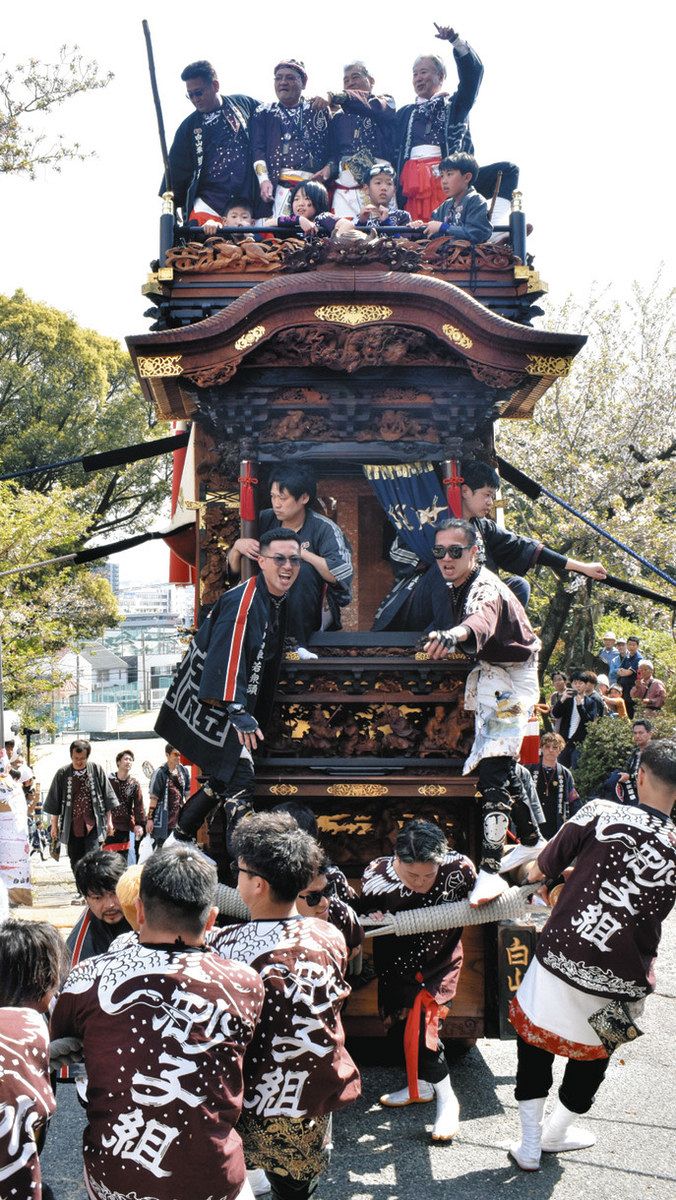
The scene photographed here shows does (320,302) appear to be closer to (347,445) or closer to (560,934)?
(347,445)

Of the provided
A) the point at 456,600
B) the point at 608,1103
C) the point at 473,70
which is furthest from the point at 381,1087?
the point at 473,70

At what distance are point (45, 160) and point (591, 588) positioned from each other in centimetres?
1285

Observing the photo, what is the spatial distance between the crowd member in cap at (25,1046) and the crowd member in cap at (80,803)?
7.28 metres

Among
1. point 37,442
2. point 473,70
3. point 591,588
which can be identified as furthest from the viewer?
point 37,442

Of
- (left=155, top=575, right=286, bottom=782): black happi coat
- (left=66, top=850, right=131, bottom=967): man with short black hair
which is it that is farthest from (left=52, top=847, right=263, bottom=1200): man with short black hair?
(left=155, top=575, right=286, bottom=782): black happi coat

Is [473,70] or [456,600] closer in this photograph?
[456,600]

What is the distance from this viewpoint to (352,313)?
6.67 metres

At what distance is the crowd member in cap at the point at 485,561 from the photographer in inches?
278

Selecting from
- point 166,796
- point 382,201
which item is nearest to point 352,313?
point 382,201

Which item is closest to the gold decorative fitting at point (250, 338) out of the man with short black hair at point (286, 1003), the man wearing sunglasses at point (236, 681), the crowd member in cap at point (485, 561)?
→ the man wearing sunglasses at point (236, 681)

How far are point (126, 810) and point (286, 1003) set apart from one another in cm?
791

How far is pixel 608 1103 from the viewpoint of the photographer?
19.2 feet

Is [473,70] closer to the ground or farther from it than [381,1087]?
farther from it

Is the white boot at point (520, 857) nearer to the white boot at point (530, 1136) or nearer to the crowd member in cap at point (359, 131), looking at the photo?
the white boot at point (530, 1136)
